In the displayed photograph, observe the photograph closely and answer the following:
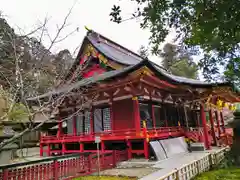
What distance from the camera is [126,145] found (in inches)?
461

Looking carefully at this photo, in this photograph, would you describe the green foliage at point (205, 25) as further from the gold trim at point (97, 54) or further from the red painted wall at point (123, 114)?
the gold trim at point (97, 54)

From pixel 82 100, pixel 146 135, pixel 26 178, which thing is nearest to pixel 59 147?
pixel 82 100

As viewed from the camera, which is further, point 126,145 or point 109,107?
point 109,107

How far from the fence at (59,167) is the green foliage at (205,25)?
513cm

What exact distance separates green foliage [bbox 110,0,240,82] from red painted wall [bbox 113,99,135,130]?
7.38 meters

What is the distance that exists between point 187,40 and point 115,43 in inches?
607

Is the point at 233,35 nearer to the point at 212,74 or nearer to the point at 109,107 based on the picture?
the point at 212,74

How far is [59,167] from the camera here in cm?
753

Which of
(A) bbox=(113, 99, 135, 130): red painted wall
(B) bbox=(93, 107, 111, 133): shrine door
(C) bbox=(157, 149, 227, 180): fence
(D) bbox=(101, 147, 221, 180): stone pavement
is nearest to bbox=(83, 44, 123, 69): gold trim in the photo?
(A) bbox=(113, 99, 135, 130): red painted wall

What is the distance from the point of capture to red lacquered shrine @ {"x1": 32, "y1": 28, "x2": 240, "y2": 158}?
36.1ft

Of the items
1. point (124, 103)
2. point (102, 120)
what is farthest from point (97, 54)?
point (102, 120)

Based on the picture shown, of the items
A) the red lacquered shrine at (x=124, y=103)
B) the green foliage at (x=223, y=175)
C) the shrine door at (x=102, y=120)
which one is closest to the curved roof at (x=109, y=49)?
the red lacquered shrine at (x=124, y=103)

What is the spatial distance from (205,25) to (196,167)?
5.24m

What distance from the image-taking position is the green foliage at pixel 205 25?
3.63m
